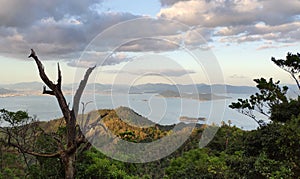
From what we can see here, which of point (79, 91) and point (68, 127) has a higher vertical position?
point (79, 91)

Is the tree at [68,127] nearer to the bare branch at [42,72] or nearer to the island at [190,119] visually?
the bare branch at [42,72]

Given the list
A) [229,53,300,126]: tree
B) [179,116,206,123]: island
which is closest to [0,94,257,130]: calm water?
[179,116,206,123]: island

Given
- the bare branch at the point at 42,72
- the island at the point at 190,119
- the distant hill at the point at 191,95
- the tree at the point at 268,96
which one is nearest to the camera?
the bare branch at the point at 42,72

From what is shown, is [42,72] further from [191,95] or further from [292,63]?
[292,63]

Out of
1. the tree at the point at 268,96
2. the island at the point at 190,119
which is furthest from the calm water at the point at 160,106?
the tree at the point at 268,96

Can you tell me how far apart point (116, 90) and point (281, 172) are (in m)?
3.18

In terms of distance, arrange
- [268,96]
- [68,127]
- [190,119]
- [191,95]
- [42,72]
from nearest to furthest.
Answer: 1. [42,72]
2. [191,95]
3. [68,127]
4. [190,119]
5. [268,96]

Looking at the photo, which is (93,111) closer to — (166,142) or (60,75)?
(60,75)

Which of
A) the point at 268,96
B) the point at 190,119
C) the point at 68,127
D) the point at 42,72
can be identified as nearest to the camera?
the point at 42,72

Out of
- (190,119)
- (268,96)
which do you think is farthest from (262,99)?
(190,119)

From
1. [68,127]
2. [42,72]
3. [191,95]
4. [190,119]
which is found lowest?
[68,127]

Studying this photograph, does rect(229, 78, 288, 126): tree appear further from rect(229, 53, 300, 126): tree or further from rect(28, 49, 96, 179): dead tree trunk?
rect(28, 49, 96, 179): dead tree trunk

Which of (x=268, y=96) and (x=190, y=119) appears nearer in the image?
(x=190, y=119)

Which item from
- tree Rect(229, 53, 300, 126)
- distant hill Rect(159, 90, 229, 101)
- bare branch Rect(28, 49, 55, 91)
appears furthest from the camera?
tree Rect(229, 53, 300, 126)
